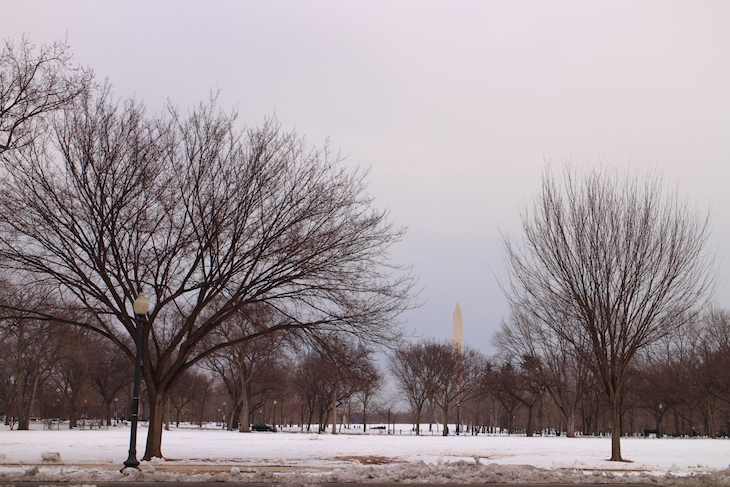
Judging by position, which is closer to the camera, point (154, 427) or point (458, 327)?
point (154, 427)

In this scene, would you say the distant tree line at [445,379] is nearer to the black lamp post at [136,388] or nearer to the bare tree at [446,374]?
the bare tree at [446,374]

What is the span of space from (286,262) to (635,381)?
5290 centimetres

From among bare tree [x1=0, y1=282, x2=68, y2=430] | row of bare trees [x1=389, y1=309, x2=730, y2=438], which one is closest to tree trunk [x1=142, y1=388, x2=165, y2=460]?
bare tree [x1=0, y1=282, x2=68, y2=430]

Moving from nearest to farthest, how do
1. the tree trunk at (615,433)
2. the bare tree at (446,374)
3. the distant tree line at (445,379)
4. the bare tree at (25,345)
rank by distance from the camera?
the bare tree at (25,345) → the tree trunk at (615,433) → the distant tree line at (445,379) → the bare tree at (446,374)

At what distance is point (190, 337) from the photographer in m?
19.2

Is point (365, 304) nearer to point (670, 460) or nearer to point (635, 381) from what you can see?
point (670, 460)

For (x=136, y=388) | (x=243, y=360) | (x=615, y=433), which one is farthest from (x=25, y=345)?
(x=615, y=433)

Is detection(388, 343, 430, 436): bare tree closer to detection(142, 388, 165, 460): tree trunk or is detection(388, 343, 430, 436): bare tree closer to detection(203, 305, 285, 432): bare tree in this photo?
detection(203, 305, 285, 432): bare tree

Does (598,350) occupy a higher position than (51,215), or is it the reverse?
(51,215)

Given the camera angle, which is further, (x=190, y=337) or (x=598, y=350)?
(x=598, y=350)

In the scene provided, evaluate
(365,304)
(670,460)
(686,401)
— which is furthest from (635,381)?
(365,304)

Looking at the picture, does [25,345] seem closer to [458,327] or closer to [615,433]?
[615,433]

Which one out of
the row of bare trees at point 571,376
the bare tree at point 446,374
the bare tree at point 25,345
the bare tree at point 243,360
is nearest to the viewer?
the bare tree at point 25,345

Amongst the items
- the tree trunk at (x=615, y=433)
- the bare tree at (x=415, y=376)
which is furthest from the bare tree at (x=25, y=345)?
the bare tree at (x=415, y=376)
